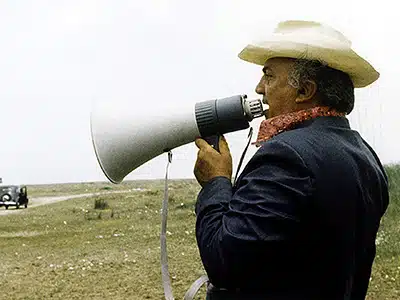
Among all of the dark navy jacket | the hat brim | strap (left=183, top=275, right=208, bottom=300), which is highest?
the hat brim

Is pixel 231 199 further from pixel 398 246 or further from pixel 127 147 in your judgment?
pixel 398 246

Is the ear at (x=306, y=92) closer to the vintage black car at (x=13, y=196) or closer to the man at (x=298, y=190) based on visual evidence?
the man at (x=298, y=190)

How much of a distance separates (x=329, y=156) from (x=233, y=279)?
1.24 feet

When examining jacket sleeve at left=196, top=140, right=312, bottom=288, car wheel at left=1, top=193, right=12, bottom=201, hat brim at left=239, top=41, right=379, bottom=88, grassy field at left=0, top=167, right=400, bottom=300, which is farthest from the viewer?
car wheel at left=1, top=193, right=12, bottom=201

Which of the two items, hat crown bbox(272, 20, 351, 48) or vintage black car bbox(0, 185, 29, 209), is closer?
hat crown bbox(272, 20, 351, 48)

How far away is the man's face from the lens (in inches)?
71.4

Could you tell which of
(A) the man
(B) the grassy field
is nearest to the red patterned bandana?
(A) the man

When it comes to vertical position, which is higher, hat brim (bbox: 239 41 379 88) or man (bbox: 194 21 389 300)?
hat brim (bbox: 239 41 379 88)

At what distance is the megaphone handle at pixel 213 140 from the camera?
192 centimetres

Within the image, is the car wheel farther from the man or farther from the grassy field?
the man

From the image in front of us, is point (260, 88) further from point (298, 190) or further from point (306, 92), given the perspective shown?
point (298, 190)

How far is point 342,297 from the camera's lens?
1.73m

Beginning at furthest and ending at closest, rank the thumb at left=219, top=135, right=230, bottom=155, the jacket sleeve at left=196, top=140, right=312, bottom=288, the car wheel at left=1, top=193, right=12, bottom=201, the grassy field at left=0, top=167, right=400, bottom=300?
the car wheel at left=1, top=193, right=12, bottom=201 → the grassy field at left=0, top=167, right=400, bottom=300 → the thumb at left=219, top=135, right=230, bottom=155 → the jacket sleeve at left=196, top=140, right=312, bottom=288

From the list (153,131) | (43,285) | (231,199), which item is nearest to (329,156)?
(231,199)
